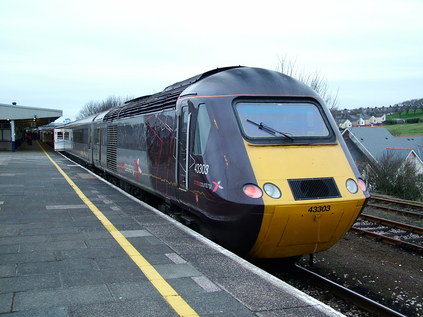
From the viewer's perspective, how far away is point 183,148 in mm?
6910

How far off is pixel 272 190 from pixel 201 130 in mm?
1553

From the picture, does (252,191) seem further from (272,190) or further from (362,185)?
(362,185)

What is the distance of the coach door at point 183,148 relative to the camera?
6723mm

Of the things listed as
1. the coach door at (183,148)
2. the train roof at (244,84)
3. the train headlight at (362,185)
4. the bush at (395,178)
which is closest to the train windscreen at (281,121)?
the train roof at (244,84)

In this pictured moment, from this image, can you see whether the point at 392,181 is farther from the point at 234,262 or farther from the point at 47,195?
the point at 234,262

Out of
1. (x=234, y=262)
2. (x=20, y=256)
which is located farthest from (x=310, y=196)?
(x=20, y=256)

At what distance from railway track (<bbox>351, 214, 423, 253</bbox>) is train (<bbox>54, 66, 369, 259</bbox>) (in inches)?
158

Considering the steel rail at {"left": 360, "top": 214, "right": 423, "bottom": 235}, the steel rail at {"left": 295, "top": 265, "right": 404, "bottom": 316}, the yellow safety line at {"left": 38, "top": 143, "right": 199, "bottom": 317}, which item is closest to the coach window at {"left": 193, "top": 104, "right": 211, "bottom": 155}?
the yellow safety line at {"left": 38, "top": 143, "right": 199, "bottom": 317}

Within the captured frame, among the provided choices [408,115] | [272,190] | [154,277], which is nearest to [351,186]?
[272,190]

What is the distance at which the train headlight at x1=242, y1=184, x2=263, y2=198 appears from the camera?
5418 millimetres

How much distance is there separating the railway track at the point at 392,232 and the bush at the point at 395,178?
11.6 meters

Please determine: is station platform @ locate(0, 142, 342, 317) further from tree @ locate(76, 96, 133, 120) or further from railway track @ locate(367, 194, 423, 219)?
tree @ locate(76, 96, 133, 120)

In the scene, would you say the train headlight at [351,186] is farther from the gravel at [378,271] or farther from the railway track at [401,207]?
the railway track at [401,207]

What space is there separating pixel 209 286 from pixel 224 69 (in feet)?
13.4
